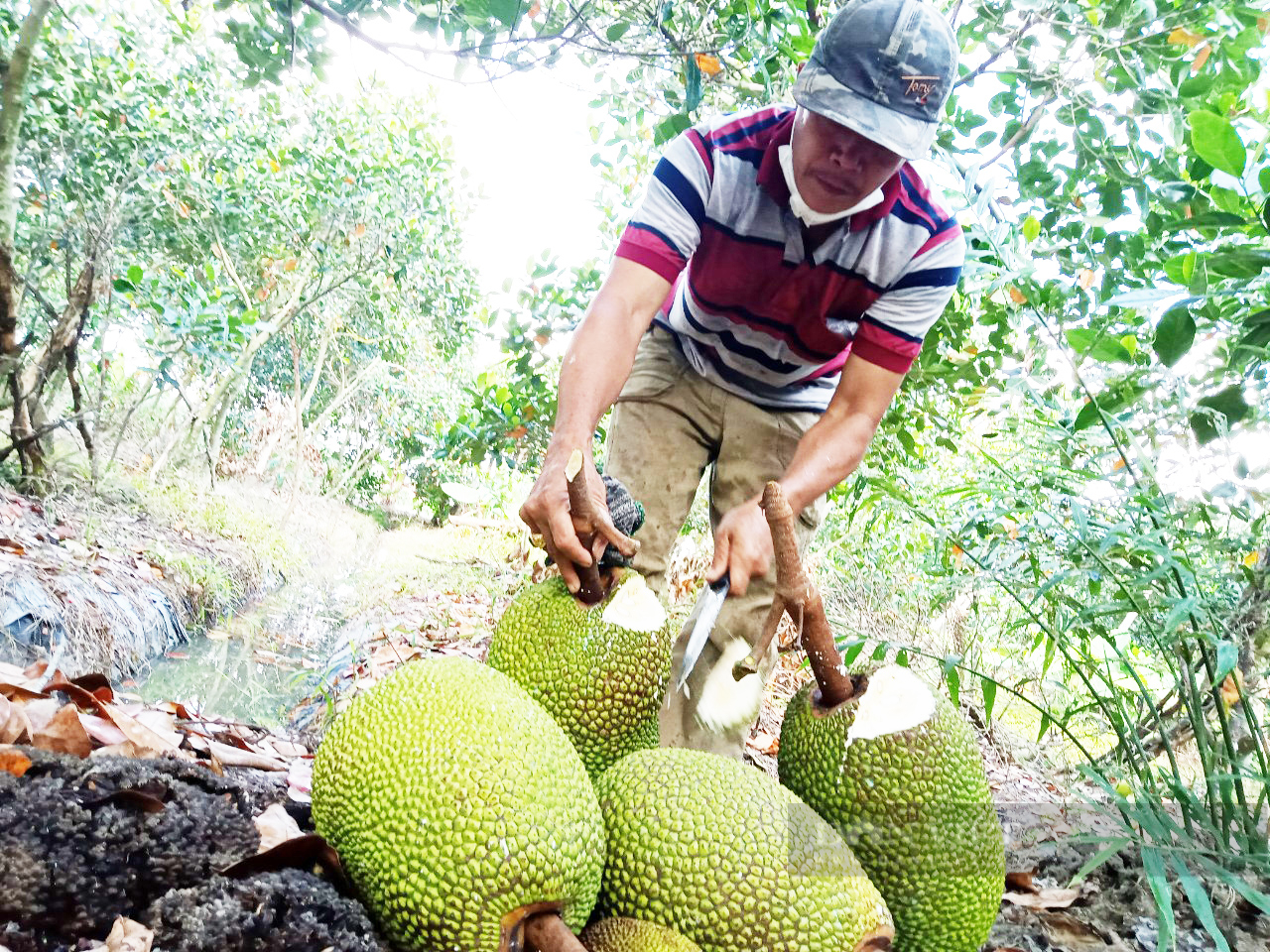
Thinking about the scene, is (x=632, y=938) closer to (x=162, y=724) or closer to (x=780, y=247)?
(x=162, y=724)

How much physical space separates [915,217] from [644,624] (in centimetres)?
102

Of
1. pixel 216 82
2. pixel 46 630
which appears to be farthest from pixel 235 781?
pixel 216 82

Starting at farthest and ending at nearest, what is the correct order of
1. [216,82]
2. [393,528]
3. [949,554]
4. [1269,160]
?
[393,528] → [216,82] → [949,554] → [1269,160]

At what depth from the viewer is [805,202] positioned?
1575 millimetres

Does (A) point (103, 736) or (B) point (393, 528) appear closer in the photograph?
(A) point (103, 736)

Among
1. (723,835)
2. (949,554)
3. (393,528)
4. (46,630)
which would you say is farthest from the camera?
(393,528)

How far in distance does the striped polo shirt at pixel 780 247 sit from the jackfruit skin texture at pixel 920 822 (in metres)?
0.83

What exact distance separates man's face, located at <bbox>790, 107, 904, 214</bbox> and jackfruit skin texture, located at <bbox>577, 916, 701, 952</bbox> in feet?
4.00

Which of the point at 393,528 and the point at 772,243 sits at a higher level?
the point at 772,243

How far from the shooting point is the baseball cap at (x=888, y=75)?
4.40ft

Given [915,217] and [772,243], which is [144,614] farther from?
[915,217]

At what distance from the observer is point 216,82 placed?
6.07 m

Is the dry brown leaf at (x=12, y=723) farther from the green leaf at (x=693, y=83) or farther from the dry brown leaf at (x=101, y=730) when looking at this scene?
the green leaf at (x=693, y=83)

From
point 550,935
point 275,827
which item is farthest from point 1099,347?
point 275,827
